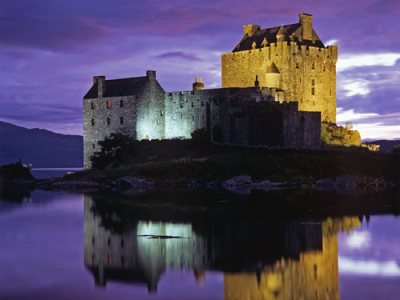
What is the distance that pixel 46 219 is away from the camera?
2798 centimetres

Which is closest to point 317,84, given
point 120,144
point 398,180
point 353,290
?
point 398,180

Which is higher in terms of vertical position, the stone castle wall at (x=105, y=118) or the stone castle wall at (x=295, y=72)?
the stone castle wall at (x=295, y=72)

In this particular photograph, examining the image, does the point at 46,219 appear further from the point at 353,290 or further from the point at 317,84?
the point at 317,84

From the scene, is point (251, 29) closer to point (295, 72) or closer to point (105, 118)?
point (295, 72)

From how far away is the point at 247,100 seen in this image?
57.1m

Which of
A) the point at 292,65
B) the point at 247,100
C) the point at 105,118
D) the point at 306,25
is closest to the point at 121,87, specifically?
the point at 105,118

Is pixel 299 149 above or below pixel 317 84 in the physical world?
below

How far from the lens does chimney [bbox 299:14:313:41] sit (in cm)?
7056

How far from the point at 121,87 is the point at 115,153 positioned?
42.3 ft

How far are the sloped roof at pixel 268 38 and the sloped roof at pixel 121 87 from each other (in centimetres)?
1451

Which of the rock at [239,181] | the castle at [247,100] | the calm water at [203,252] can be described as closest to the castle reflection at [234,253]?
the calm water at [203,252]

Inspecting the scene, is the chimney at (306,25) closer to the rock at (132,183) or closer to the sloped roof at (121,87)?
the sloped roof at (121,87)

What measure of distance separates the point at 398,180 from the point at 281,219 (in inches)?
1193

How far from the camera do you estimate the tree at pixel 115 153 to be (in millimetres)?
54594
